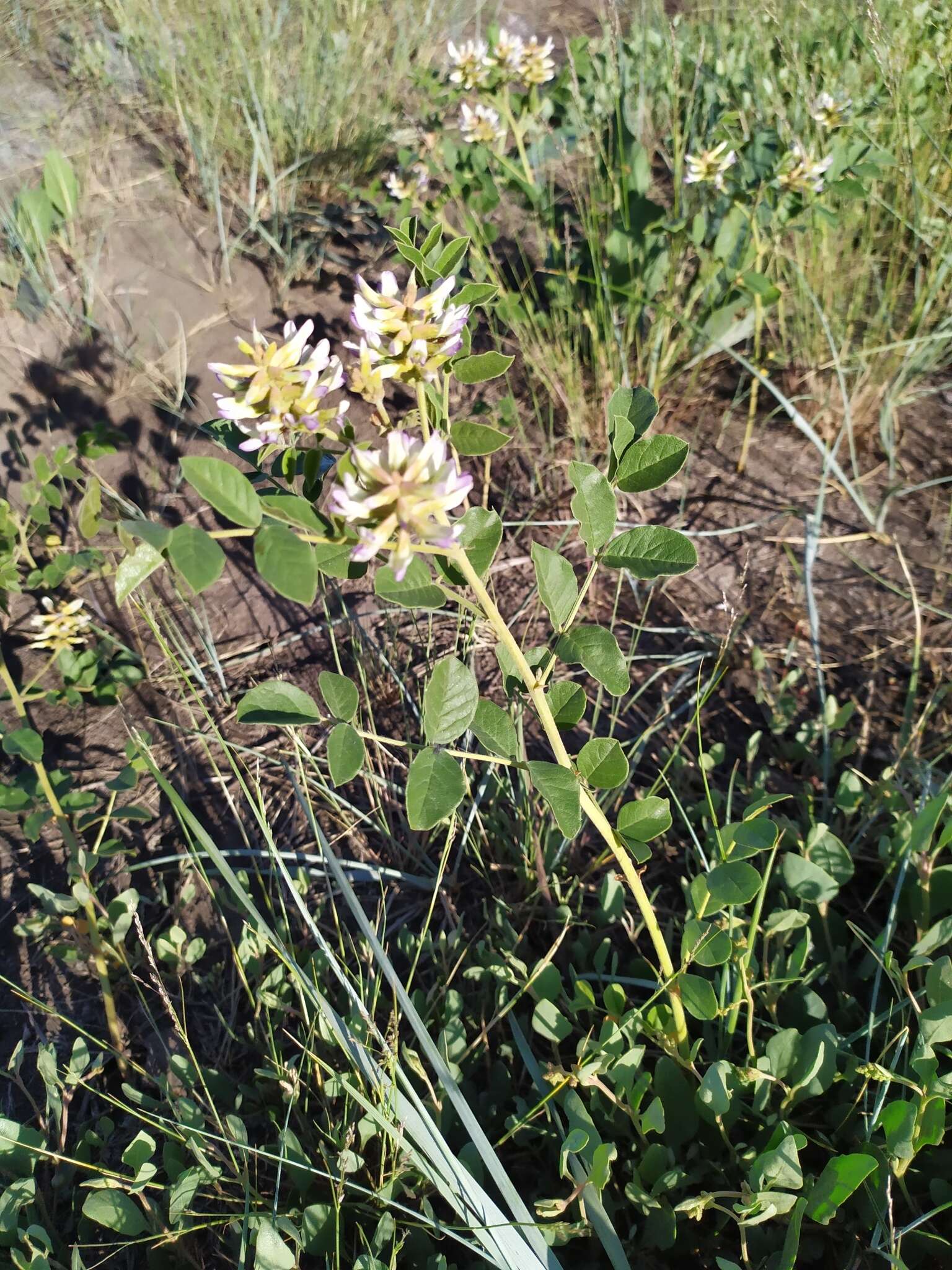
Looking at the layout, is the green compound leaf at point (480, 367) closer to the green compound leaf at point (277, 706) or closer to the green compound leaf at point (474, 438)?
the green compound leaf at point (474, 438)

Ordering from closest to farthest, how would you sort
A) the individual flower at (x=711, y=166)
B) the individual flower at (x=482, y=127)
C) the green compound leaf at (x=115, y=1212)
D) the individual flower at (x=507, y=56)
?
the green compound leaf at (x=115, y=1212), the individual flower at (x=711, y=166), the individual flower at (x=507, y=56), the individual flower at (x=482, y=127)

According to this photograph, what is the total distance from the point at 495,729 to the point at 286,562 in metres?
0.29

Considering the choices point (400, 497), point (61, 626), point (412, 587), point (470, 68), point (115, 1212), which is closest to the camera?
point (400, 497)

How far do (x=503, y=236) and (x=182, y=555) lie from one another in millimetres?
2130

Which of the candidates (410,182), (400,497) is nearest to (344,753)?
(400,497)

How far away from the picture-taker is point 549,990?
1.11 metres

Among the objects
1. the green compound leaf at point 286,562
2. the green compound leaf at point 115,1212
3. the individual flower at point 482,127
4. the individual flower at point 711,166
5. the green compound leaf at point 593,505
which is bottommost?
the green compound leaf at point 115,1212

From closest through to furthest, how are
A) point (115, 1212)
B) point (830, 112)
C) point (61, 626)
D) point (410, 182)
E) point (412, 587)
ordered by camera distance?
point (412, 587)
point (115, 1212)
point (61, 626)
point (830, 112)
point (410, 182)

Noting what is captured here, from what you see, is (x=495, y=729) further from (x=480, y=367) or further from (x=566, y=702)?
(x=480, y=367)

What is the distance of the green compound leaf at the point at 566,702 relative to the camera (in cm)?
85

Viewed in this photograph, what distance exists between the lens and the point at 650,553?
78 centimetres

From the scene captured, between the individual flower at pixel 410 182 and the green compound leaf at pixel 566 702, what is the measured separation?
1.55 meters

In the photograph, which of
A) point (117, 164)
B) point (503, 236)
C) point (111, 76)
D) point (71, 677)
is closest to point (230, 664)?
point (71, 677)

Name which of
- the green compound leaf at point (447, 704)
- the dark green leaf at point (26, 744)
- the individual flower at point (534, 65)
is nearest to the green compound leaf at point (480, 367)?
the green compound leaf at point (447, 704)
